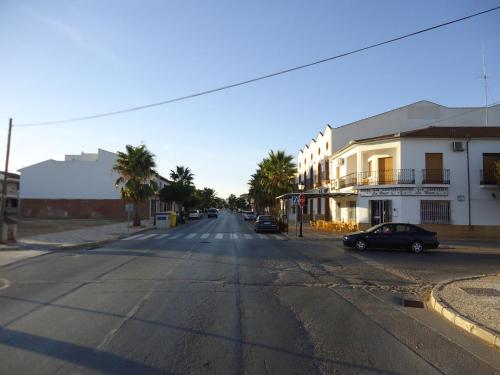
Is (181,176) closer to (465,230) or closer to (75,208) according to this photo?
(75,208)

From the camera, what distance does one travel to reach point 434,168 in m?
30.9

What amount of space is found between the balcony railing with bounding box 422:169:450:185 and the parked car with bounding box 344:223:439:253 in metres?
11.1

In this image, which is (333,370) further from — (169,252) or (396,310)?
(169,252)

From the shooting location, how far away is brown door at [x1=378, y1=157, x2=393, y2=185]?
32062 millimetres

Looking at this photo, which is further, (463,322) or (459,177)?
(459,177)

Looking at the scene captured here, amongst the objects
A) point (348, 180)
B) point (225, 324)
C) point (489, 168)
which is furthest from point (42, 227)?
point (489, 168)

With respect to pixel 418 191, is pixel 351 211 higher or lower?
lower

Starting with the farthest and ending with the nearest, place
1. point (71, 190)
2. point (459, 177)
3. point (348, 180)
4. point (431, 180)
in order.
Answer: point (71, 190)
point (348, 180)
point (431, 180)
point (459, 177)

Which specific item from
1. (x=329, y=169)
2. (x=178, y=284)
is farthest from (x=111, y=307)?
(x=329, y=169)

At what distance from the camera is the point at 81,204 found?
194 feet

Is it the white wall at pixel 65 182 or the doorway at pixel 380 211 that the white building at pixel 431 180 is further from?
the white wall at pixel 65 182

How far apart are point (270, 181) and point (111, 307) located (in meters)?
46.2

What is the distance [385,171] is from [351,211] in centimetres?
558

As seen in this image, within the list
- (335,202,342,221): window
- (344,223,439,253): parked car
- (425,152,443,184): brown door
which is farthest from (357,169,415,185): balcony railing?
(344,223,439,253): parked car
